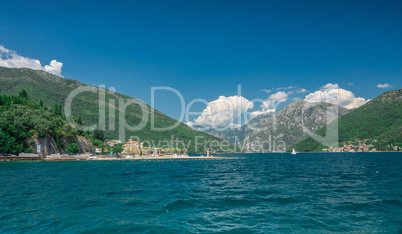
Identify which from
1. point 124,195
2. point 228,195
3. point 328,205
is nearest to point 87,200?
point 124,195

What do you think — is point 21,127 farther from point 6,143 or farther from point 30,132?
point 6,143

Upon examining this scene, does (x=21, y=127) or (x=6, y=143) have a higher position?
(x=21, y=127)

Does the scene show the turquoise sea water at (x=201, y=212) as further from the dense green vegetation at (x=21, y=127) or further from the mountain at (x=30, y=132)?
the mountain at (x=30, y=132)

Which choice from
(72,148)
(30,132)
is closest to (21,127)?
(30,132)

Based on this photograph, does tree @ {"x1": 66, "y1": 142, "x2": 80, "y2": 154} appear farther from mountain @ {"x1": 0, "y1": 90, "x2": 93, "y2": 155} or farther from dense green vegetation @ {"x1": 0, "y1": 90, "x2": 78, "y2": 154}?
dense green vegetation @ {"x1": 0, "y1": 90, "x2": 78, "y2": 154}

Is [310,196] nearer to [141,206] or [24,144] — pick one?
[141,206]

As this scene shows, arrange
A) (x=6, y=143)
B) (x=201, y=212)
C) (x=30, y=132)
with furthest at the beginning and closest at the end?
1. (x=30, y=132)
2. (x=6, y=143)
3. (x=201, y=212)

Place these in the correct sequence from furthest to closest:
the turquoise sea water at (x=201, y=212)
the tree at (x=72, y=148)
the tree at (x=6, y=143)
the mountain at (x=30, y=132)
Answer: the tree at (x=72, y=148)
the mountain at (x=30, y=132)
the tree at (x=6, y=143)
the turquoise sea water at (x=201, y=212)

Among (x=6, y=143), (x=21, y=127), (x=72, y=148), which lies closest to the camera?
(x=6, y=143)

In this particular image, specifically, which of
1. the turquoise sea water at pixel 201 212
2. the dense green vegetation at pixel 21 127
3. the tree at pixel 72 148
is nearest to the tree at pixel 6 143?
the dense green vegetation at pixel 21 127

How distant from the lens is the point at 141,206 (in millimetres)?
16219

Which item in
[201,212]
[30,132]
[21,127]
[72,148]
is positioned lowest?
[72,148]

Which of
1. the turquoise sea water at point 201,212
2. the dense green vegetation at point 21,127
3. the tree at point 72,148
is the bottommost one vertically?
the tree at point 72,148

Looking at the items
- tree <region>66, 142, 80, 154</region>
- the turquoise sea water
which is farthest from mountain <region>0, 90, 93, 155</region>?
the turquoise sea water
